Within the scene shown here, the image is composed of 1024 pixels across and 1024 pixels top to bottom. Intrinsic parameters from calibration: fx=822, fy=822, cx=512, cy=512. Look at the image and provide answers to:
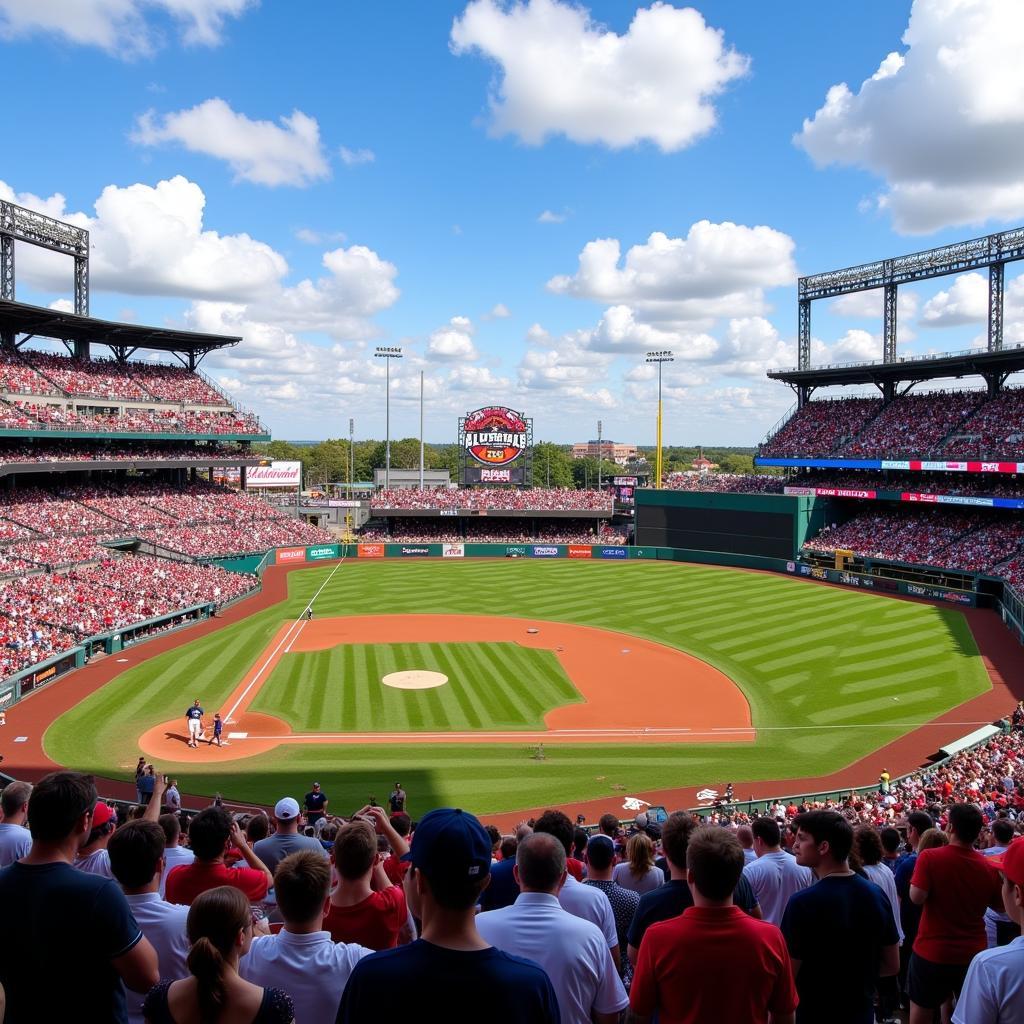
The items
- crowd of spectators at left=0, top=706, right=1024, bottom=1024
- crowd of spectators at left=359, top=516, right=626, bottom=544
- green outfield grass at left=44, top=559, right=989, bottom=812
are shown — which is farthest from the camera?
crowd of spectators at left=359, top=516, right=626, bottom=544

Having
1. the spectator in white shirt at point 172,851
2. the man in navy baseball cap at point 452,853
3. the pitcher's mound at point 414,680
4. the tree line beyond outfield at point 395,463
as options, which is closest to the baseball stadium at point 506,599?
the pitcher's mound at point 414,680

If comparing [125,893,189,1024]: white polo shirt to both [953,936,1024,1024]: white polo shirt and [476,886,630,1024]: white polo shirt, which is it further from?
[953,936,1024,1024]: white polo shirt

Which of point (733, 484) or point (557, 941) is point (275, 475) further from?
point (557, 941)

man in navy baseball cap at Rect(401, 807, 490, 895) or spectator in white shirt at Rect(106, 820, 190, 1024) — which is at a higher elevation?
man in navy baseball cap at Rect(401, 807, 490, 895)

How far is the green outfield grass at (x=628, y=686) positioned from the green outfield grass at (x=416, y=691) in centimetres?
202

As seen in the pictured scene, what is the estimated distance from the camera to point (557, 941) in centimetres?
359

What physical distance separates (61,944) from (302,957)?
1.10m

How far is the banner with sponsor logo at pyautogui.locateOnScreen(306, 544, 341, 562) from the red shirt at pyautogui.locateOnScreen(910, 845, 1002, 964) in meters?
61.4

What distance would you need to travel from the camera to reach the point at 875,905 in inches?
177

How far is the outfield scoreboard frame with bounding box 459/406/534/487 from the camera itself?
2970 inches

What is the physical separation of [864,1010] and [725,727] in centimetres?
2334

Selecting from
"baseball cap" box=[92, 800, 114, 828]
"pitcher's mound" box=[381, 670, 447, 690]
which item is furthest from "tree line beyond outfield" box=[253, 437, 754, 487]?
"baseball cap" box=[92, 800, 114, 828]

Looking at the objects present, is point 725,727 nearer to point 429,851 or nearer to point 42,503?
point 429,851

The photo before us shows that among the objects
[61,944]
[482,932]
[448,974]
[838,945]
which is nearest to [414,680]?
[838,945]
